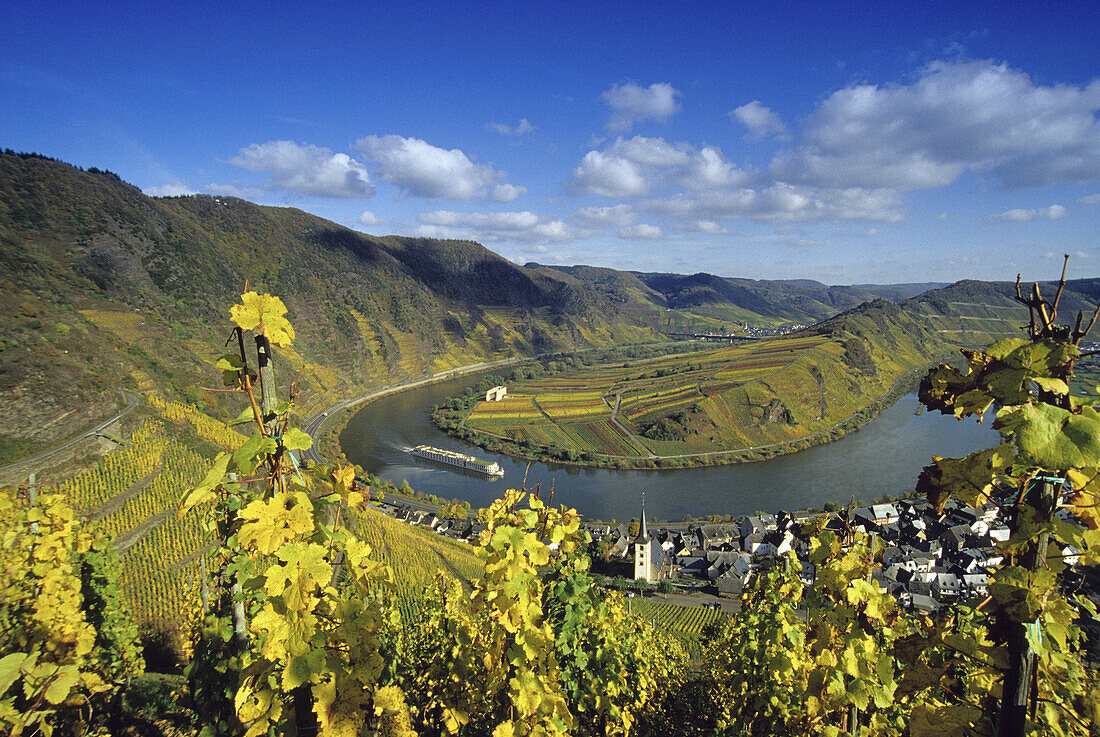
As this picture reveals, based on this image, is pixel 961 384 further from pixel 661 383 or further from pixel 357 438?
pixel 661 383

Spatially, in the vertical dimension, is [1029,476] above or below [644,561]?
above

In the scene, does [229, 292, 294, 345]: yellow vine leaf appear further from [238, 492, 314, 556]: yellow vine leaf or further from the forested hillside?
the forested hillside

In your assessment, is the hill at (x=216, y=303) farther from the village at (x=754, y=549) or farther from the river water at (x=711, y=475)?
the village at (x=754, y=549)

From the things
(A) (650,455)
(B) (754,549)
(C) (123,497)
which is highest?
(C) (123,497)

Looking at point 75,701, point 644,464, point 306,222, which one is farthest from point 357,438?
point 306,222

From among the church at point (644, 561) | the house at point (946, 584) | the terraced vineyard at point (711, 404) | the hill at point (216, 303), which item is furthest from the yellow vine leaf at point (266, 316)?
the terraced vineyard at point (711, 404)

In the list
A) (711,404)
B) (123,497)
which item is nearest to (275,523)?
(123,497)

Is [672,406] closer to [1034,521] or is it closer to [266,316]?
[1034,521]
